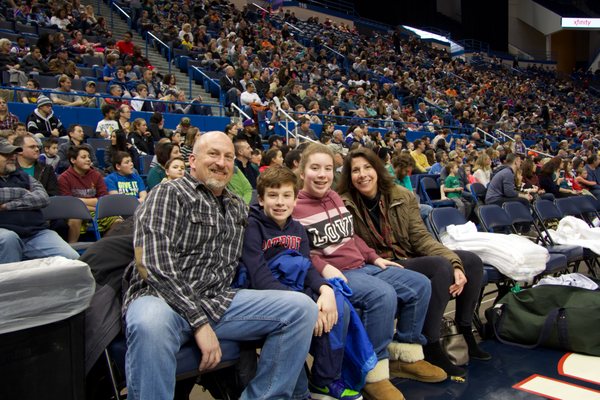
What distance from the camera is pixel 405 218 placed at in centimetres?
273

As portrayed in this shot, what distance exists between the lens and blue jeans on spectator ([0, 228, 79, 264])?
280 centimetres

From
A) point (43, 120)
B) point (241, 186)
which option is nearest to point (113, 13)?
point (43, 120)

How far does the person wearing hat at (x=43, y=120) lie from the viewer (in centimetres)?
581

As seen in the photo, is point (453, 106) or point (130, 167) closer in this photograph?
point (130, 167)

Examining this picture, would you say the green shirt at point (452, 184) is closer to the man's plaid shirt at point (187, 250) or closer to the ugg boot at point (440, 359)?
the ugg boot at point (440, 359)

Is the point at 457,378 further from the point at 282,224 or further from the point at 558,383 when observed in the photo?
the point at 282,224

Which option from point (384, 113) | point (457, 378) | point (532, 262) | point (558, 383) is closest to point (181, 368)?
point (457, 378)

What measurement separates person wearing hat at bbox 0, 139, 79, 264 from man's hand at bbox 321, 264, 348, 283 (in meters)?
1.72

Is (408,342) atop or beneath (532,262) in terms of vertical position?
beneath

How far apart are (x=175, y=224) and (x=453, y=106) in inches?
631

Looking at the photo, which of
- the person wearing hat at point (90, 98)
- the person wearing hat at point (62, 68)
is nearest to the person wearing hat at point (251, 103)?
the person wearing hat at point (90, 98)

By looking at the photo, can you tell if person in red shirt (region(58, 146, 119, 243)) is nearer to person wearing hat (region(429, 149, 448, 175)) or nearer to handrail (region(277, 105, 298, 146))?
handrail (region(277, 105, 298, 146))

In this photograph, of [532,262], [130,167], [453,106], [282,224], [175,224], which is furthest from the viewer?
[453,106]

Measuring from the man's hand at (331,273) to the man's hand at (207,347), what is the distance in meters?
0.68
